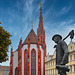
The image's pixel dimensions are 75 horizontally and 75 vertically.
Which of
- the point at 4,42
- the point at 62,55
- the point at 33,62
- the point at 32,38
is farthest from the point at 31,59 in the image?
the point at 62,55

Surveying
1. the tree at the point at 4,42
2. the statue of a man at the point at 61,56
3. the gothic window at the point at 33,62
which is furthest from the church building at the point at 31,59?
the statue of a man at the point at 61,56

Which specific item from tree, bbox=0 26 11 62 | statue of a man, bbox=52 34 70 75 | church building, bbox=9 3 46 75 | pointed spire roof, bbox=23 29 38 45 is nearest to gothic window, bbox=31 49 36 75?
church building, bbox=9 3 46 75

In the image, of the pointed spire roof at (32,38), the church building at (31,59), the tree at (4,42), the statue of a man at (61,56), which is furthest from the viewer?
the pointed spire roof at (32,38)

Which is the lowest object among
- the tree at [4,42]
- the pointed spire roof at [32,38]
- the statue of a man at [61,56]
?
the statue of a man at [61,56]

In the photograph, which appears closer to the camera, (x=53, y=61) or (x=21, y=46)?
(x=53, y=61)

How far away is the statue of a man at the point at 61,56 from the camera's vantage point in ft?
13.9

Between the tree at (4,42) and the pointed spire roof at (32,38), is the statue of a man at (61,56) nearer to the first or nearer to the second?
the tree at (4,42)

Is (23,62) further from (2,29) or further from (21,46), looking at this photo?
(2,29)

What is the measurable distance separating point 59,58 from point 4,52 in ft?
56.7

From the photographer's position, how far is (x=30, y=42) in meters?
63.3

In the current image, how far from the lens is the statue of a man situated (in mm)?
4234

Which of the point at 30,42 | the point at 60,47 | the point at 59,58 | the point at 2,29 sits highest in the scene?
the point at 30,42

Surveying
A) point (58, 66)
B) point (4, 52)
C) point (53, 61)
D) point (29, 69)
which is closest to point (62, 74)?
point (58, 66)

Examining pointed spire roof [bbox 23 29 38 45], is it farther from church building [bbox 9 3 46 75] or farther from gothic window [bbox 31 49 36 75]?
gothic window [bbox 31 49 36 75]
